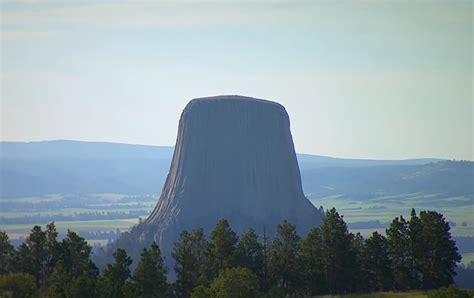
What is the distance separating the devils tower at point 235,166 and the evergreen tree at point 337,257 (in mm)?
68084

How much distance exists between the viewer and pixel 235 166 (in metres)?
181

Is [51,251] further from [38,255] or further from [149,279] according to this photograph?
[149,279]

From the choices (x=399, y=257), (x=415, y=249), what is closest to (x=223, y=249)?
(x=399, y=257)

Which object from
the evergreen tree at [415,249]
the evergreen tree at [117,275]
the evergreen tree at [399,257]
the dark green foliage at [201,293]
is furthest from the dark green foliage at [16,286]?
the evergreen tree at [415,249]

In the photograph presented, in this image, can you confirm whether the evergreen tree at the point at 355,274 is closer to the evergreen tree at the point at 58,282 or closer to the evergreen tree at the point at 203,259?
the evergreen tree at the point at 203,259

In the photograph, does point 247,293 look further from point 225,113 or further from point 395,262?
point 225,113

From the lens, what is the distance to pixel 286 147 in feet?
603

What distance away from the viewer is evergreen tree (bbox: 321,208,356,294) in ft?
347

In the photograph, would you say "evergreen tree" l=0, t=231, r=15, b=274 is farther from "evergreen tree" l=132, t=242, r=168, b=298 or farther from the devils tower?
the devils tower

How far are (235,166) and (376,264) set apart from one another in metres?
74.7

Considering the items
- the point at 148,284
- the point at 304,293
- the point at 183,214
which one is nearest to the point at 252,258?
the point at 304,293

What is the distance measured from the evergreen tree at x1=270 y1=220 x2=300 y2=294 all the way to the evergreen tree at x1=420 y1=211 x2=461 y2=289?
1242cm

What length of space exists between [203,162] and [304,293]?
75.7 metres

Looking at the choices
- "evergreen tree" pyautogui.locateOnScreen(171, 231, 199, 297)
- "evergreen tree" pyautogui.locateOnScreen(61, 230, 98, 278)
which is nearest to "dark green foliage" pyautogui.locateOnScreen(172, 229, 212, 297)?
"evergreen tree" pyautogui.locateOnScreen(171, 231, 199, 297)
